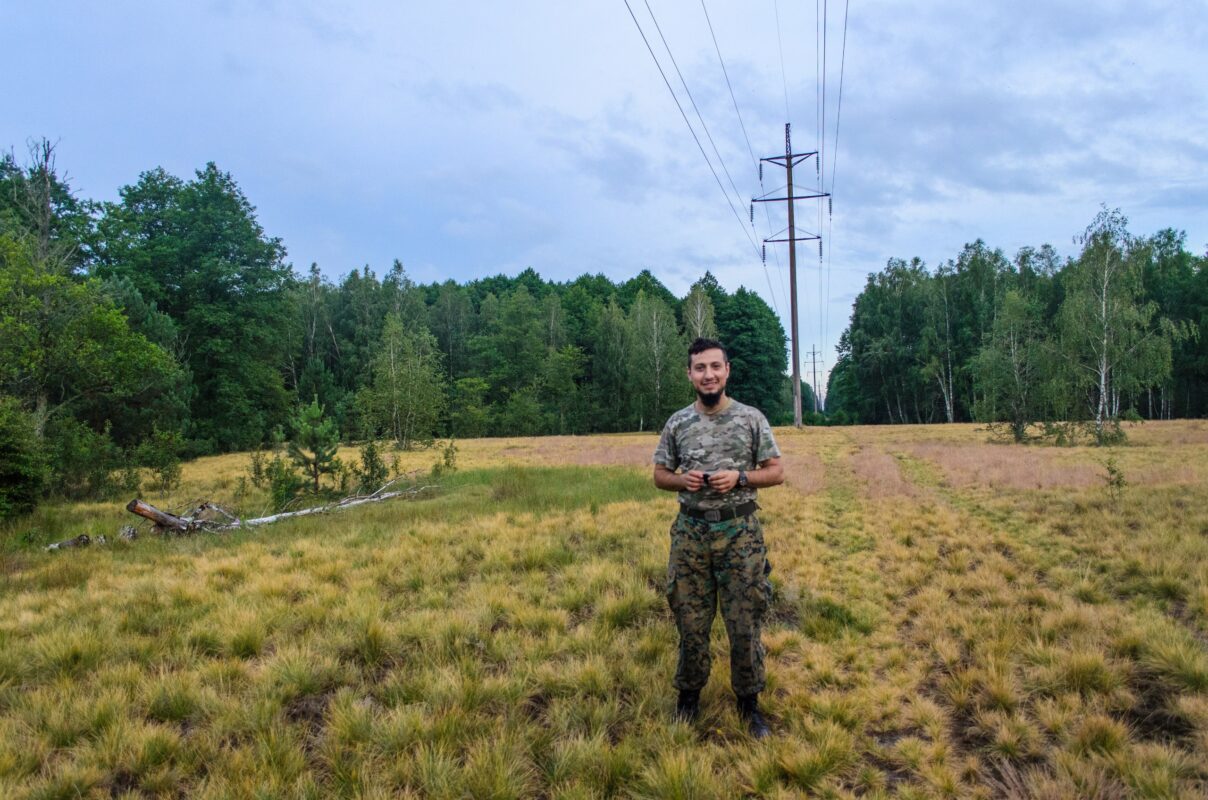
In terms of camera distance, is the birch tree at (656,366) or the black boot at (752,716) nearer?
the black boot at (752,716)

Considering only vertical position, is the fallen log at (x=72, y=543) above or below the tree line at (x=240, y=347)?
below

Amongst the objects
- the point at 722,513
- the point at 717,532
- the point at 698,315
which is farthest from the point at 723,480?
the point at 698,315

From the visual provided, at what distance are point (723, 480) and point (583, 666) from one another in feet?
6.94

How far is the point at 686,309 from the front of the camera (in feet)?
184

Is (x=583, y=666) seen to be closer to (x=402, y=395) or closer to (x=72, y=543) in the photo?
(x=72, y=543)

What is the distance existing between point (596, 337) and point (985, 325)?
38337mm

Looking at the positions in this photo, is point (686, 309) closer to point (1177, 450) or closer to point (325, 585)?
point (1177, 450)

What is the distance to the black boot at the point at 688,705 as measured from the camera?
12.2 feet

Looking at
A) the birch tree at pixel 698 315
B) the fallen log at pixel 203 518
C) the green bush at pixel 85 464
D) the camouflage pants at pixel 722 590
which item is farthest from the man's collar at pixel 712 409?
the birch tree at pixel 698 315

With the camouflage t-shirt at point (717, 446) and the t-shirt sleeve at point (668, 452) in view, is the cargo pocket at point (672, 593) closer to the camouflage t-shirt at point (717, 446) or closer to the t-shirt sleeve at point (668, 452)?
the camouflage t-shirt at point (717, 446)

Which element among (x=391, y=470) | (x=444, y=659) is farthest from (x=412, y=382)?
(x=444, y=659)

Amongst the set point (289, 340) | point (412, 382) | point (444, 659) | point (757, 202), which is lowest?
point (444, 659)

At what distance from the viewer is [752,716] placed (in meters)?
3.68

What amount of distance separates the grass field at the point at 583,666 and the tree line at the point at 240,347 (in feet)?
21.9
